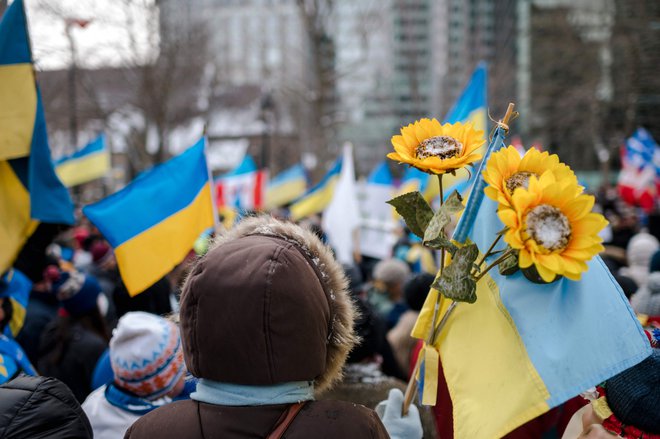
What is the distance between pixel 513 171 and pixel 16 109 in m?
2.96

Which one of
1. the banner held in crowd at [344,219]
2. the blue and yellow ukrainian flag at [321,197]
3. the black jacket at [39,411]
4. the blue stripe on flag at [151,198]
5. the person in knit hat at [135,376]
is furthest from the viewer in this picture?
the blue and yellow ukrainian flag at [321,197]

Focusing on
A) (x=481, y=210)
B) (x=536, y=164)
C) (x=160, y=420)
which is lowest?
(x=160, y=420)

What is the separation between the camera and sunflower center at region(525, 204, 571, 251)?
1597mm

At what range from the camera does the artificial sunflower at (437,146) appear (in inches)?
72.9

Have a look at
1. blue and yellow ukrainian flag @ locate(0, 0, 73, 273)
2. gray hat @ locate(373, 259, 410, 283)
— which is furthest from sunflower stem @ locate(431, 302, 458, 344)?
gray hat @ locate(373, 259, 410, 283)

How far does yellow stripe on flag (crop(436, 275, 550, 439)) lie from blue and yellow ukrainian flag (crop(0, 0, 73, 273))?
8.65ft

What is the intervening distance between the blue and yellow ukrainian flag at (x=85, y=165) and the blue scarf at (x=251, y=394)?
9963mm

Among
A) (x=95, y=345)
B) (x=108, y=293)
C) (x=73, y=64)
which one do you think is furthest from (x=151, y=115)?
(x=95, y=345)

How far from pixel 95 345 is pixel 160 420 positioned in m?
2.50

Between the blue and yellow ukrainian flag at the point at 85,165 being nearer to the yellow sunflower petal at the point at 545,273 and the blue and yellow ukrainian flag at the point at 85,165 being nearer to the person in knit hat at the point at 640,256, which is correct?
the person in knit hat at the point at 640,256

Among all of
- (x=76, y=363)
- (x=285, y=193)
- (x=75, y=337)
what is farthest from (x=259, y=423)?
(x=285, y=193)

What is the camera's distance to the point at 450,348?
198 centimetres

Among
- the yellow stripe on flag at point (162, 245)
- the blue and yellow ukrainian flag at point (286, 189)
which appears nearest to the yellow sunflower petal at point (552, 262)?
the yellow stripe on flag at point (162, 245)

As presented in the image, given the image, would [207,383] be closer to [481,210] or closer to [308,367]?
[308,367]
